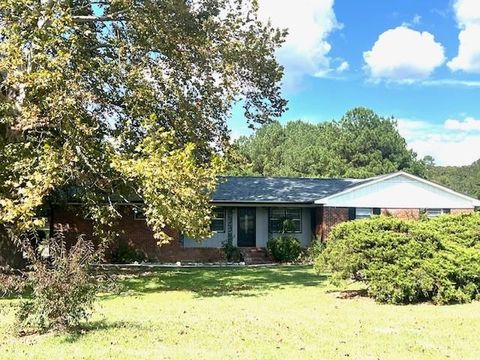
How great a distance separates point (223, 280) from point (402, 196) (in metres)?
13.9

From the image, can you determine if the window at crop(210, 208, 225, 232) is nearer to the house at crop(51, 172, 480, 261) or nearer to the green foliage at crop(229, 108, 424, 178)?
the house at crop(51, 172, 480, 261)

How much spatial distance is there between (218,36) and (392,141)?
167 feet

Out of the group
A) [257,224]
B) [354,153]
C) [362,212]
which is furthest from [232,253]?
[354,153]

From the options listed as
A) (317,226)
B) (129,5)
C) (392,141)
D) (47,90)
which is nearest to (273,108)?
(129,5)

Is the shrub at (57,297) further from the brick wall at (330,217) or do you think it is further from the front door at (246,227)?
the brick wall at (330,217)

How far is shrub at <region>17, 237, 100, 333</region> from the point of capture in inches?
351

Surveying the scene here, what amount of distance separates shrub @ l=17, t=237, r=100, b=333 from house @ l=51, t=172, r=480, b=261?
17.1 m

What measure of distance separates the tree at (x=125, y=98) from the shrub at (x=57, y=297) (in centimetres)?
438

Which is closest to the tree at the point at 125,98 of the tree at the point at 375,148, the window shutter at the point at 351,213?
the window shutter at the point at 351,213

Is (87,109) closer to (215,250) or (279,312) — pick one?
(279,312)

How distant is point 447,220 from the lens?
16312 mm

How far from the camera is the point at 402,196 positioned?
29.3 meters

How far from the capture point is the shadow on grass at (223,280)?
1655 centimetres

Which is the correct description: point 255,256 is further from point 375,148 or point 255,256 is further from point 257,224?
point 375,148
